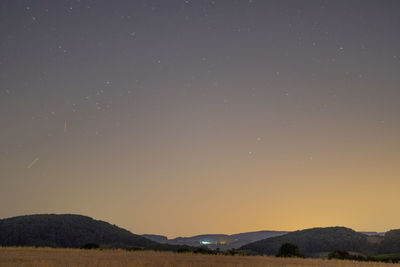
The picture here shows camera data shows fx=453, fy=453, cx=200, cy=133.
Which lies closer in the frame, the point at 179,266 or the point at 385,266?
the point at 179,266

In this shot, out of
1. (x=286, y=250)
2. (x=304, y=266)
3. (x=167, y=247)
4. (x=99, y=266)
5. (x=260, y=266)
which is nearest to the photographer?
(x=99, y=266)

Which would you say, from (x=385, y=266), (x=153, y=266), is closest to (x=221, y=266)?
(x=153, y=266)

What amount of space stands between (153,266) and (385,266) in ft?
44.9

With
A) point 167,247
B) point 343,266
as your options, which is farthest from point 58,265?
point 167,247

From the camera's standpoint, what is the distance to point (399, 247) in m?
187

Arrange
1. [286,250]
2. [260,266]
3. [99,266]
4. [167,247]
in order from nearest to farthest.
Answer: [99,266] → [260,266] → [286,250] → [167,247]

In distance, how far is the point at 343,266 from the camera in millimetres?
Answer: 26859

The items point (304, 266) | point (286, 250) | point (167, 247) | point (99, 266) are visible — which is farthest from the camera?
point (167, 247)

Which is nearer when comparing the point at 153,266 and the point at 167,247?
the point at 153,266

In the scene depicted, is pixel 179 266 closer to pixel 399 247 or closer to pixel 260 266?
pixel 260 266

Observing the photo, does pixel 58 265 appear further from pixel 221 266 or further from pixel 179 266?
pixel 221 266

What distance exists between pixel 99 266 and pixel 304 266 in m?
11.9

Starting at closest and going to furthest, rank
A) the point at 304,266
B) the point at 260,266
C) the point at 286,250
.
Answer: the point at 260,266
the point at 304,266
the point at 286,250

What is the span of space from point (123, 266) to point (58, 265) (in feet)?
10.2
